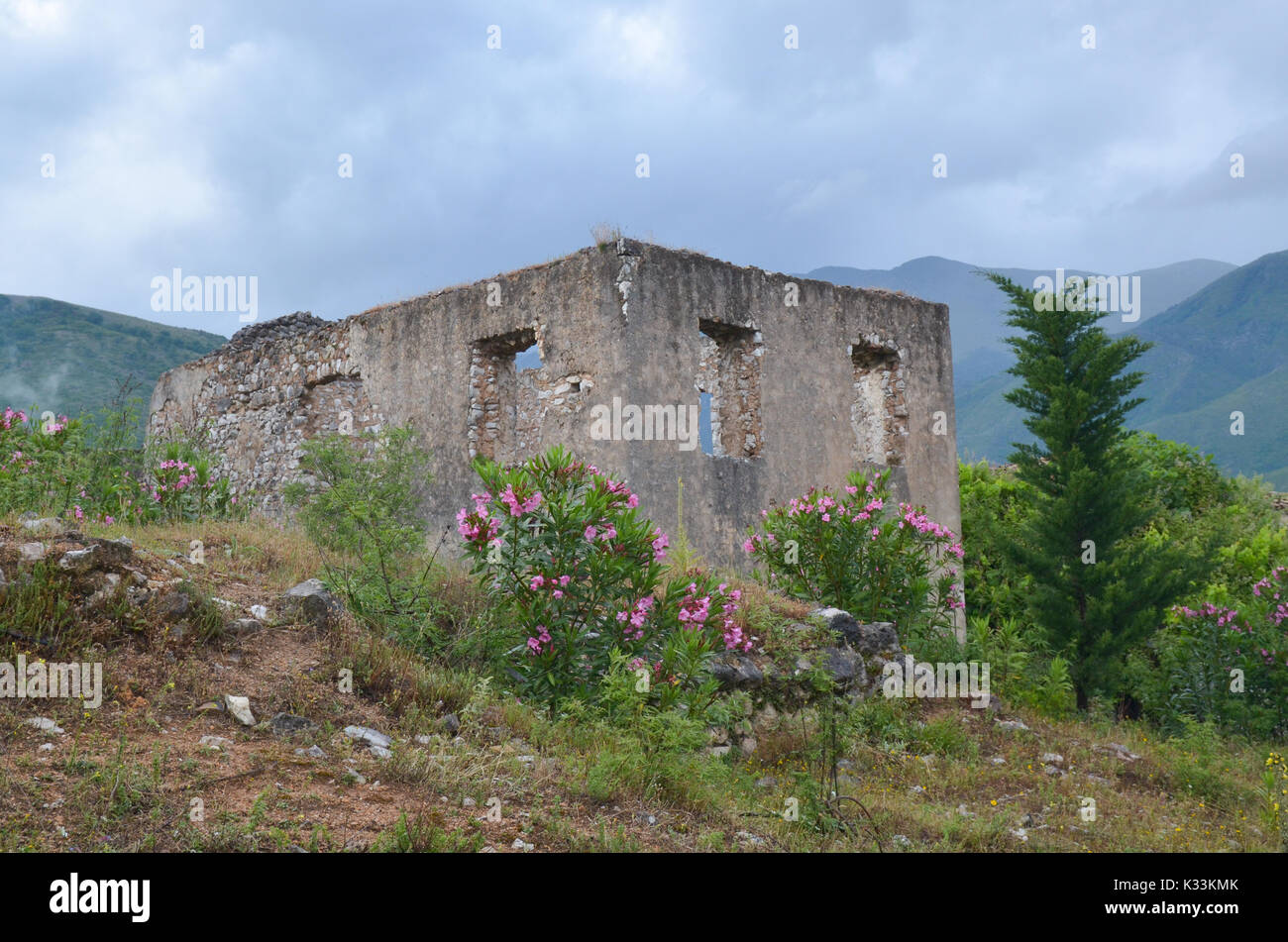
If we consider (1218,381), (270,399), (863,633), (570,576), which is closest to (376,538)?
(570,576)

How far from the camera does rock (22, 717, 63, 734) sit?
4556 millimetres

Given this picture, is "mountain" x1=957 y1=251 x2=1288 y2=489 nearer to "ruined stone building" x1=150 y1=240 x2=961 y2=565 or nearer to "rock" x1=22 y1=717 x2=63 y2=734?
"ruined stone building" x1=150 y1=240 x2=961 y2=565

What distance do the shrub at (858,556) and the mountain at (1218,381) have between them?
177 ft

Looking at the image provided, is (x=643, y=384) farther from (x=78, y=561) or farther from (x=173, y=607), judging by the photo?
(x=78, y=561)

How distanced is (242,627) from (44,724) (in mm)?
1410

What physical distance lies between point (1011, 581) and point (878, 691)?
6.72 metres

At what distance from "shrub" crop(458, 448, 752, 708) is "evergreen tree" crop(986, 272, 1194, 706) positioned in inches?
315

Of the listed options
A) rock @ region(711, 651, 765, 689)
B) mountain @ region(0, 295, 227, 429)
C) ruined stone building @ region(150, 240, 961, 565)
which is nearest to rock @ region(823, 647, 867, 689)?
rock @ region(711, 651, 765, 689)

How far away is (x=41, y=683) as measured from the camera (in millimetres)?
4887

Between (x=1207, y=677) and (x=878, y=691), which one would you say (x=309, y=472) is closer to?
(x=878, y=691)

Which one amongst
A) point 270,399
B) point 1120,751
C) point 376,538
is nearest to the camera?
point 376,538

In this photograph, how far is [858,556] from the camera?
9.25m

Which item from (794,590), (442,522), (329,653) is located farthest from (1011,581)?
(329,653)

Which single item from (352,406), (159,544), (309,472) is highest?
(352,406)
